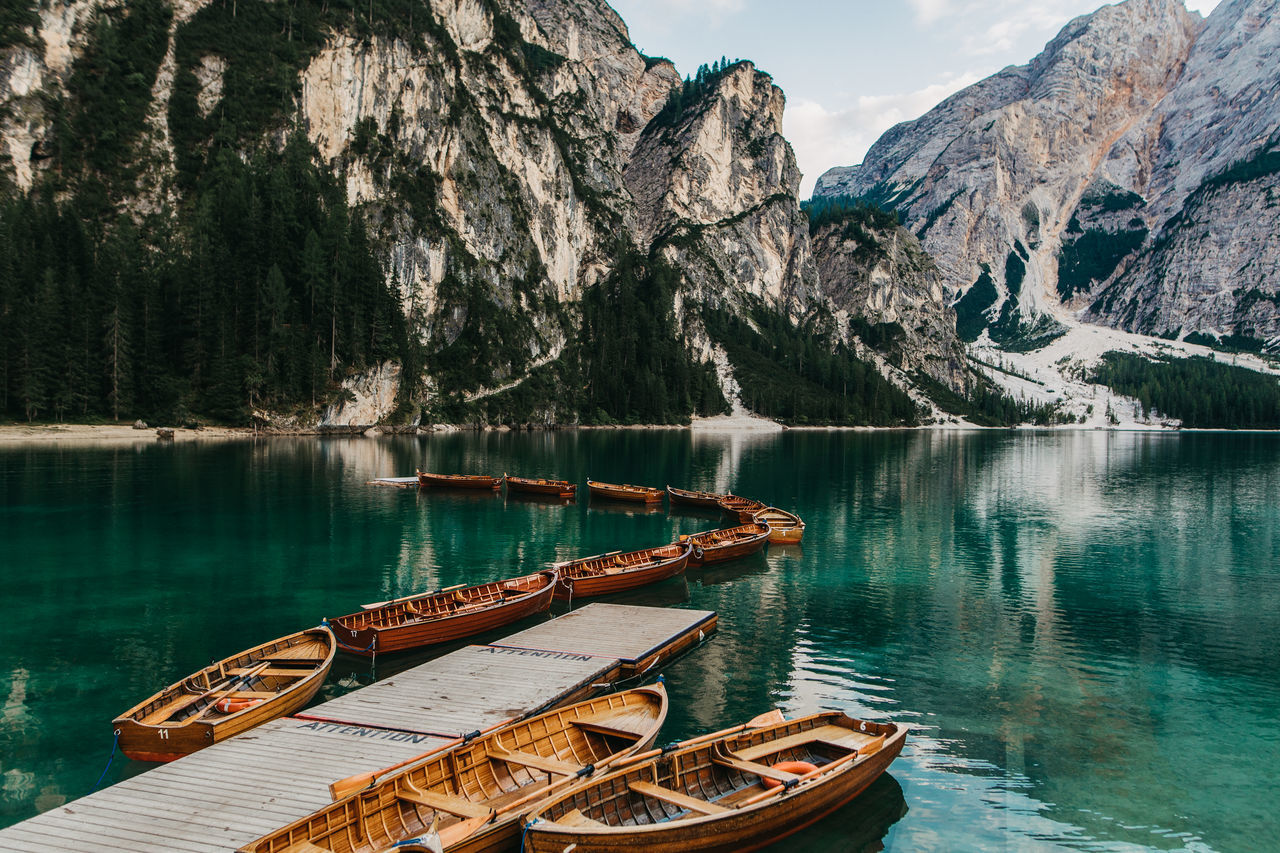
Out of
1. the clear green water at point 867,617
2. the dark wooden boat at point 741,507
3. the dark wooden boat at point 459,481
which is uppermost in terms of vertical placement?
the dark wooden boat at point 459,481

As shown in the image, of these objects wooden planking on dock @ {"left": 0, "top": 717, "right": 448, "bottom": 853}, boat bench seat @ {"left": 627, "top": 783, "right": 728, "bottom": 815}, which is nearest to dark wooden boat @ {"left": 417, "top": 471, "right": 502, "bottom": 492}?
wooden planking on dock @ {"left": 0, "top": 717, "right": 448, "bottom": 853}

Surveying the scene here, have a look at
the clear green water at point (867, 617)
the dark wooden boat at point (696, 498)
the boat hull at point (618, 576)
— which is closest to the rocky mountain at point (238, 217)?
the clear green water at point (867, 617)

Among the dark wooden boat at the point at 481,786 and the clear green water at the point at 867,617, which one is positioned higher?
the dark wooden boat at the point at 481,786

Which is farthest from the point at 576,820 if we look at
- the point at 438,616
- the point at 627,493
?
the point at 627,493

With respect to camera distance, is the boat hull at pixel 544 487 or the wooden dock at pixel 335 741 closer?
the wooden dock at pixel 335 741

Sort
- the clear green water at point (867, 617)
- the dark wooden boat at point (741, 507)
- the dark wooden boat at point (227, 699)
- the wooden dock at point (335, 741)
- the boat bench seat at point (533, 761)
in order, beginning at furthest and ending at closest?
1. the dark wooden boat at point (741, 507)
2. the clear green water at point (867, 617)
3. the dark wooden boat at point (227, 699)
4. the boat bench seat at point (533, 761)
5. the wooden dock at point (335, 741)

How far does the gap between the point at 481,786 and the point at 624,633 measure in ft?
45.7

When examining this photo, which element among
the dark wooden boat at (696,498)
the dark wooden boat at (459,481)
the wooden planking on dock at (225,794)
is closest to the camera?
the wooden planking on dock at (225,794)

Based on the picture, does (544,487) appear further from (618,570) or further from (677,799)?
(677,799)

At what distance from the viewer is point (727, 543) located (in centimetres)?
4550

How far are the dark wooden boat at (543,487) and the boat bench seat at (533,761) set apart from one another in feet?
185

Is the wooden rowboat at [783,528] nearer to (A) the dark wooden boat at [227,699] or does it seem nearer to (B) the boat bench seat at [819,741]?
(B) the boat bench seat at [819,741]

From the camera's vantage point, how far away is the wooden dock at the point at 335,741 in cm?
1377

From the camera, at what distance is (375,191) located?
18175 cm
